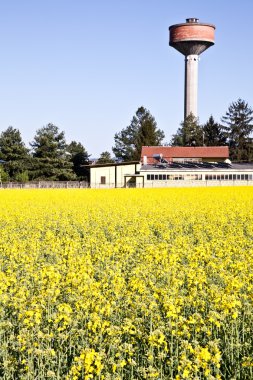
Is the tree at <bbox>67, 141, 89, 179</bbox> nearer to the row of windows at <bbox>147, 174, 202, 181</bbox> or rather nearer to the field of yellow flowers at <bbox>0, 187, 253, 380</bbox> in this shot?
the row of windows at <bbox>147, 174, 202, 181</bbox>

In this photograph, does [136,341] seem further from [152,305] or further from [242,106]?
[242,106]

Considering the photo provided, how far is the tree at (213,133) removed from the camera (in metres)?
116

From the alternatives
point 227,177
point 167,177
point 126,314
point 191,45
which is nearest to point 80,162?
→ point 167,177

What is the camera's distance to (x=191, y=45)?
113062 millimetres

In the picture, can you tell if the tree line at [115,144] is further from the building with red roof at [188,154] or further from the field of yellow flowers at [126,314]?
the field of yellow flowers at [126,314]

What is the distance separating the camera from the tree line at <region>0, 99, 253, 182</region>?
8725 centimetres

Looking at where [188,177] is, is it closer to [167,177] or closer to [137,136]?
[167,177]

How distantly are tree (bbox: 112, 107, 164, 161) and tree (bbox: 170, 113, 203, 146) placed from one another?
4733 mm

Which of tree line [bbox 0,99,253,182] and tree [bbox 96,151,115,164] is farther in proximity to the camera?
tree [bbox 96,151,115,164]

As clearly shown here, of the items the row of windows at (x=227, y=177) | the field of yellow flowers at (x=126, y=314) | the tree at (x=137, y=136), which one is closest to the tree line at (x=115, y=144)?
the tree at (x=137, y=136)

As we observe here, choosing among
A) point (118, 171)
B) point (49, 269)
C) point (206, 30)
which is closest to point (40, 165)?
point (118, 171)

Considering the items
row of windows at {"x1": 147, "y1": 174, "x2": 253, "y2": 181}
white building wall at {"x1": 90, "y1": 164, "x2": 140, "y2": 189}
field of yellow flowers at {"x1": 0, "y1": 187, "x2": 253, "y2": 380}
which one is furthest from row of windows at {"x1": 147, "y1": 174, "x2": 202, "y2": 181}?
field of yellow flowers at {"x1": 0, "y1": 187, "x2": 253, "y2": 380}

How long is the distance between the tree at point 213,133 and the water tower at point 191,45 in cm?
378

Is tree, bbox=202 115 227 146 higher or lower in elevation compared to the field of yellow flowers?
higher
